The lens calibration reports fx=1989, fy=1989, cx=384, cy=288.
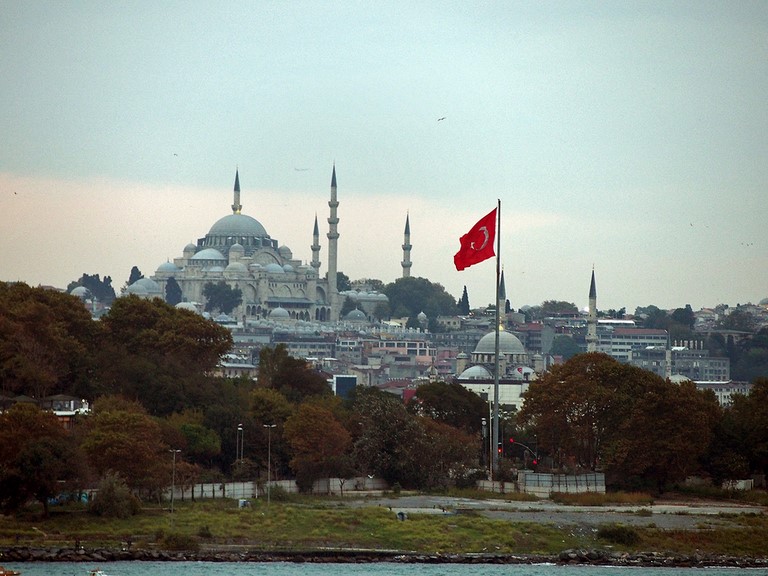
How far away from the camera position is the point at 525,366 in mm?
154125

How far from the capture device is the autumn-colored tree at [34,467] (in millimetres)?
46188

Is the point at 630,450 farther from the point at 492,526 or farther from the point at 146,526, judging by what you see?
the point at 146,526

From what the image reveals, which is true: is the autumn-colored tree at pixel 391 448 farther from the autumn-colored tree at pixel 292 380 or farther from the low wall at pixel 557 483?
the autumn-colored tree at pixel 292 380

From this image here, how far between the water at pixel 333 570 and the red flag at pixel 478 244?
9948 millimetres

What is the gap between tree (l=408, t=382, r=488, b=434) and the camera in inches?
2876

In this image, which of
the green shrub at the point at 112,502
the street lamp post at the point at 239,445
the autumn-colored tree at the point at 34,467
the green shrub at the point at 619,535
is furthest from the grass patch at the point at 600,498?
the autumn-colored tree at the point at 34,467

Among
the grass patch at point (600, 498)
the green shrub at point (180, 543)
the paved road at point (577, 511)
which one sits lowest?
the green shrub at point (180, 543)

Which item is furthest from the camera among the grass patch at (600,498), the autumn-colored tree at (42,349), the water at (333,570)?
the autumn-colored tree at (42,349)

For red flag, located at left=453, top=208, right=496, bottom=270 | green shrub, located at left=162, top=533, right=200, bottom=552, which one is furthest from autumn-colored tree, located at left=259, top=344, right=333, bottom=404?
green shrub, located at left=162, top=533, right=200, bottom=552

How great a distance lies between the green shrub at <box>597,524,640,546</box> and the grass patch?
6.72 m

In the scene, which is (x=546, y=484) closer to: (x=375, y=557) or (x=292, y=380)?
(x=375, y=557)

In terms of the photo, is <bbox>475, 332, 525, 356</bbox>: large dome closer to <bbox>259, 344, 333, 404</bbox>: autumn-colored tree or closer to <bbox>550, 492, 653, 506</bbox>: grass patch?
<bbox>259, 344, 333, 404</bbox>: autumn-colored tree

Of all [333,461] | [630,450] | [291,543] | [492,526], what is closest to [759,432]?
[630,450]

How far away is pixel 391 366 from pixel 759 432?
116 meters
